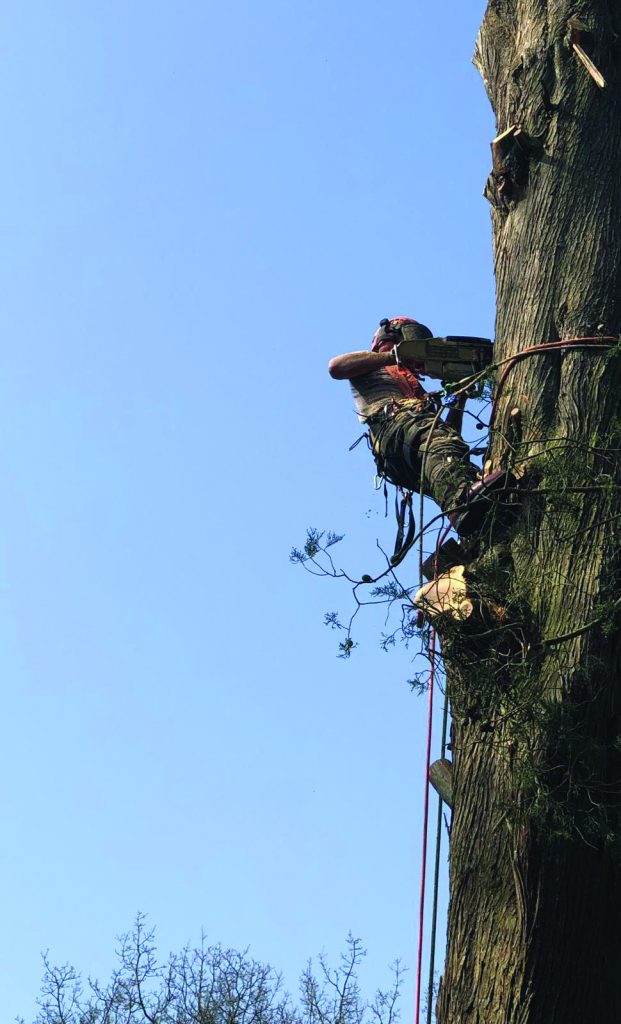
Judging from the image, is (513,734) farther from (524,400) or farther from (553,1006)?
(524,400)

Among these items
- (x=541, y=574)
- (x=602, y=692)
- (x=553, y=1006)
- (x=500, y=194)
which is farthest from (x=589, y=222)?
(x=553, y=1006)

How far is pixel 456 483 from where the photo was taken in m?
5.05

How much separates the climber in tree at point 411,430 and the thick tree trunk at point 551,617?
0.28 metres

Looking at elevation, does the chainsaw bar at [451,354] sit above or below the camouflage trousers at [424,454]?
above

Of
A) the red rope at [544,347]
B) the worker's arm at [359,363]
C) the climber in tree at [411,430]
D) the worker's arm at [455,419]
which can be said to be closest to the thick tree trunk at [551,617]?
the red rope at [544,347]

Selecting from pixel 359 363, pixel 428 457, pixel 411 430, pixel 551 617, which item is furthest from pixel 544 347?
pixel 359 363

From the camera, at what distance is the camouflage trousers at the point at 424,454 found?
5102 millimetres

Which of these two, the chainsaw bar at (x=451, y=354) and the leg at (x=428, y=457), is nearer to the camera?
the leg at (x=428, y=457)

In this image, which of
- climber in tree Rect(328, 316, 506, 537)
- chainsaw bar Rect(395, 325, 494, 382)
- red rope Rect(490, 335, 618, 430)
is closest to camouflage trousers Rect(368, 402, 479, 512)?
climber in tree Rect(328, 316, 506, 537)

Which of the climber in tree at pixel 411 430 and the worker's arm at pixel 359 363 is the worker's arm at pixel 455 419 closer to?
the climber in tree at pixel 411 430

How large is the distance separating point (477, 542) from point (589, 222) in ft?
3.89

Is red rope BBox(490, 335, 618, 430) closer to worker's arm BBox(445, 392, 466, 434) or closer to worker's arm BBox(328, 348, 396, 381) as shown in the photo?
worker's arm BBox(445, 392, 466, 434)

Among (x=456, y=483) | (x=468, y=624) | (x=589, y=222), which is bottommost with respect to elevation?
(x=468, y=624)

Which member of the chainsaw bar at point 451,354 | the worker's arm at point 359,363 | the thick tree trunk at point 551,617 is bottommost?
the thick tree trunk at point 551,617
